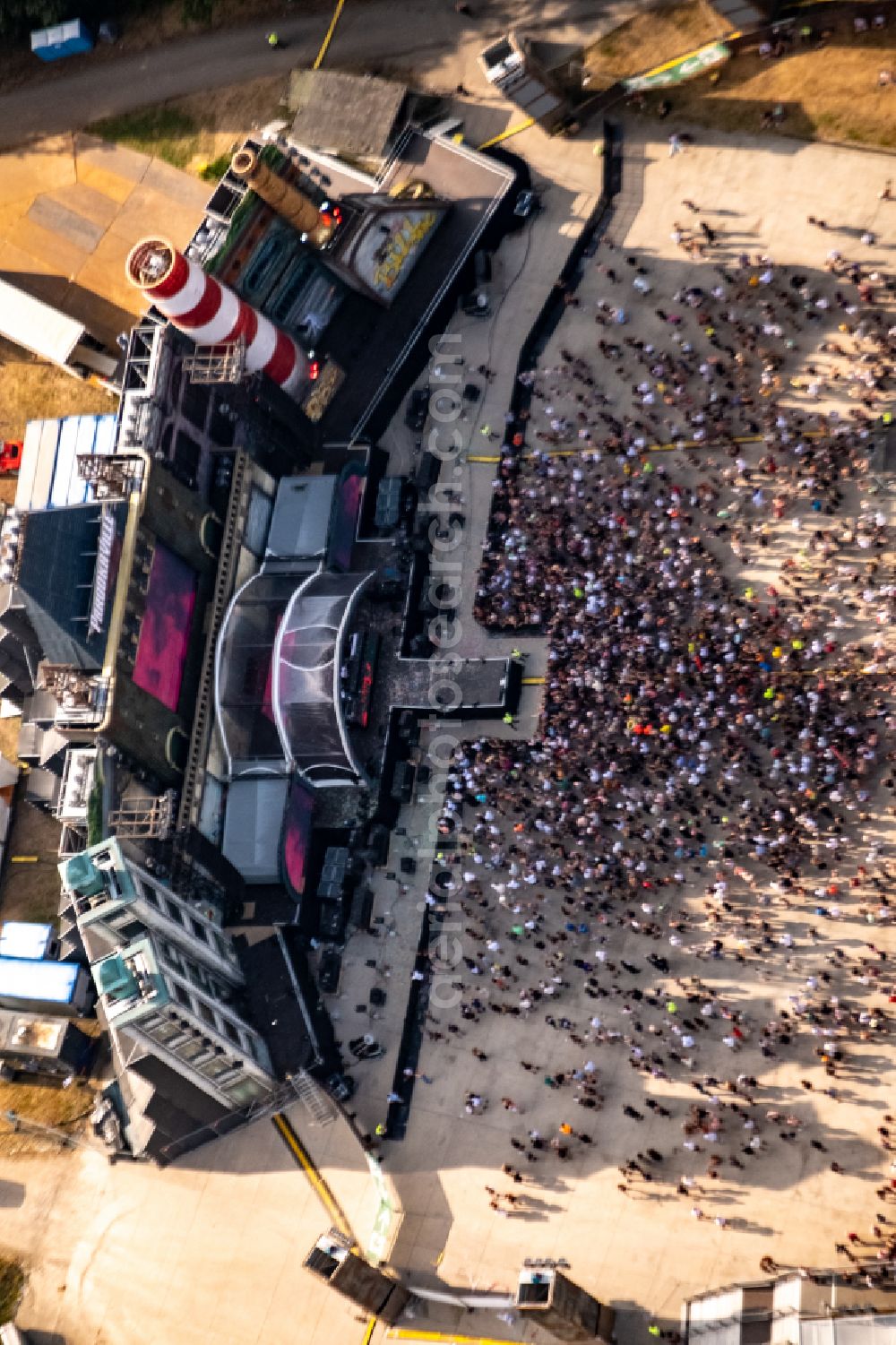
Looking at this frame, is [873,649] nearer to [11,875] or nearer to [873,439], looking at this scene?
[873,439]

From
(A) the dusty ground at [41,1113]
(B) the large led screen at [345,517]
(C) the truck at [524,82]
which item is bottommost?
(A) the dusty ground at [41,1113]

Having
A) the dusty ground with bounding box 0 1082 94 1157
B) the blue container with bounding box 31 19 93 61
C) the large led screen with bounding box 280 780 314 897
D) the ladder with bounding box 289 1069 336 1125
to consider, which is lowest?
the dusty ground with bounding box 0 1082 94 1157

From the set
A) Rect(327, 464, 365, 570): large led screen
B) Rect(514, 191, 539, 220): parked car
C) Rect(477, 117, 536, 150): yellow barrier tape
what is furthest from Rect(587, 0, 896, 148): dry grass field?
Rect(327, 464, 365, 570): large led screen

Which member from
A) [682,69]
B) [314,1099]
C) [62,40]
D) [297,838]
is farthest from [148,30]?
[314,1099]

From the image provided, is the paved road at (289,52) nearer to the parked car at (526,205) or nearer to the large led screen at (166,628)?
the parked car at (526,205)

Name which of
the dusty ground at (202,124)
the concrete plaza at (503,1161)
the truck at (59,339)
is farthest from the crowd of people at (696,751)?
the truck at (59,339)

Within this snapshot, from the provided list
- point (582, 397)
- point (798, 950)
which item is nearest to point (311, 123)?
point (582, 397)

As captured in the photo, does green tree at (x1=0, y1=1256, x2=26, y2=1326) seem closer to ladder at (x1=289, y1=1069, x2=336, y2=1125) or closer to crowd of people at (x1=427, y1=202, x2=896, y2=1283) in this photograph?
ladder at (x1=289, y1=1069, x2=336, y2=1125)
